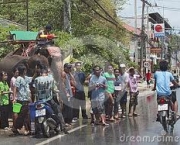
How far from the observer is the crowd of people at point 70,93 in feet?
36.6

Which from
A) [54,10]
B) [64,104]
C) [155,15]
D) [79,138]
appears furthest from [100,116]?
[155,15]

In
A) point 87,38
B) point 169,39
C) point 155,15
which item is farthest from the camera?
point 169,39

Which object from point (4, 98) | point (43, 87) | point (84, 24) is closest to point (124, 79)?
point (4, 98)

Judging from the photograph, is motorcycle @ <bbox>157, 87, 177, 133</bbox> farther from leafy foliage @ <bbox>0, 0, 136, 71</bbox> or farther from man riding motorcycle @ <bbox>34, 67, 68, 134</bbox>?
leafy foliage @ <bbox>0, 0, 136, 71</bbox>

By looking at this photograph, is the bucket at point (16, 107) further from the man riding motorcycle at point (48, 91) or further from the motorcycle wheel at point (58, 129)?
the motorcycle wheel at point (58, 129)

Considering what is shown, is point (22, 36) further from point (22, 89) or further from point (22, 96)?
point (22, 96)

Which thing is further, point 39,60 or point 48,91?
point 39,60

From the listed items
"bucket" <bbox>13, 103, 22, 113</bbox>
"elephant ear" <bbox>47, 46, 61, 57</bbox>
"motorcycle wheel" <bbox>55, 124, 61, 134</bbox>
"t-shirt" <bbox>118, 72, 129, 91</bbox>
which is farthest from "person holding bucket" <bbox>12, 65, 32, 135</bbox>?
"t-shirt" <bbox>118, 72, 129, 91</bbox>

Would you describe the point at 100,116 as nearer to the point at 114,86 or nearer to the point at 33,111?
the point at 114,86

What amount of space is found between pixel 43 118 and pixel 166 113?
2.96 m

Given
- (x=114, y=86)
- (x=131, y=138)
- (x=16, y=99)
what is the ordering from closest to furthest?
(x=131, y=138) → (x=16, y=99) → (x=114, y=86)

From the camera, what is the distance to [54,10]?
3347 centimetres

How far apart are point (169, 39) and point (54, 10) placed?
82.0 m

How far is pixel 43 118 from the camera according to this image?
10.6 meters
